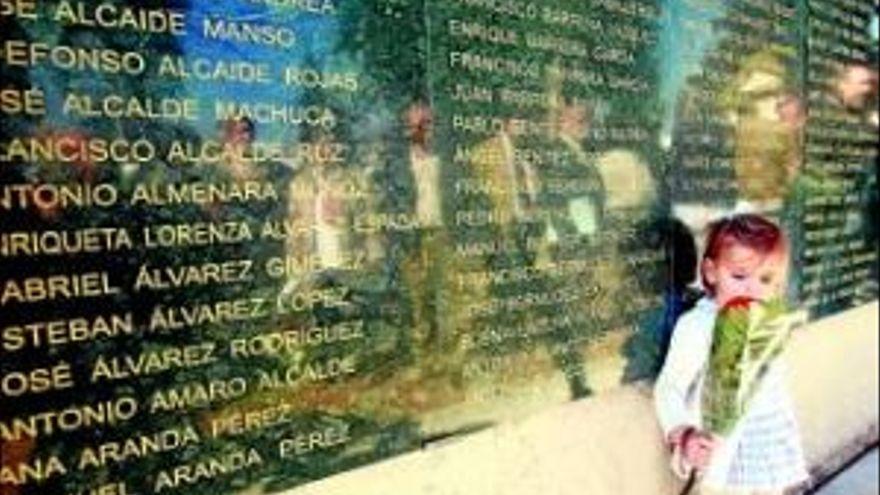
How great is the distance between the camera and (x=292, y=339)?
262cm

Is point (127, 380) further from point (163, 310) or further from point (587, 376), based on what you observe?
point (587, 376)

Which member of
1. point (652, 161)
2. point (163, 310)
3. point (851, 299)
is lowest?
point (851, 299)

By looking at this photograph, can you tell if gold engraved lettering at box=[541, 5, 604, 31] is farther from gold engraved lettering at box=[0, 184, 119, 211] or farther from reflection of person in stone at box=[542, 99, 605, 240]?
gold engraved lettering at box=[0, 184, 119, 211]

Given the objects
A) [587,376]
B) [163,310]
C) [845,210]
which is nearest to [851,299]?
[845,210]

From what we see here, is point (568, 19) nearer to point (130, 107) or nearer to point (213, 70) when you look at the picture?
point (213, 70)

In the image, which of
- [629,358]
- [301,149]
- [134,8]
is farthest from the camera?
[629,358]

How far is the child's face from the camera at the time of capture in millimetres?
3854

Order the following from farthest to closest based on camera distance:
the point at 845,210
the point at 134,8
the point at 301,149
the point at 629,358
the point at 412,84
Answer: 1. the point at 845,210
2. the point at 629,358
3. the point at 412,84
4. the point at 301,149
5. the point at 134,8

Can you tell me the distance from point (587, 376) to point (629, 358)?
0.91 ft

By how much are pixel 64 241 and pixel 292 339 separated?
0.64 meters

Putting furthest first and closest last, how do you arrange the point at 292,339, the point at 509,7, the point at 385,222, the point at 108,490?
1. the point at 509,7
2. the point at 385,222
3. the point at 292,339
4. the point at 108,490

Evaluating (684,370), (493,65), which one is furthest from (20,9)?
(684,370)

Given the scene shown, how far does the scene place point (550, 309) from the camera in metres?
3.47

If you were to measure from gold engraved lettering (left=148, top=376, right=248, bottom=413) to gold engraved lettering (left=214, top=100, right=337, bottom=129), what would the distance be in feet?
1.89
